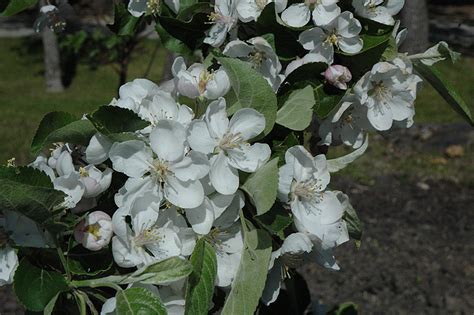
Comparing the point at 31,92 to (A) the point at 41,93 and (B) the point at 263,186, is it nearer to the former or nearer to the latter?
(A) the point at 41,93

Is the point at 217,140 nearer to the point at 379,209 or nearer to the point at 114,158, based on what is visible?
the point at 114,158

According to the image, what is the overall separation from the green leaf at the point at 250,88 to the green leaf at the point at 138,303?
0.34m

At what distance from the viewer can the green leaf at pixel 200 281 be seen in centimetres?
115

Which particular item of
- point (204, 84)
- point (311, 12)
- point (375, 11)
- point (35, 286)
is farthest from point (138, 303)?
point (375, 11)

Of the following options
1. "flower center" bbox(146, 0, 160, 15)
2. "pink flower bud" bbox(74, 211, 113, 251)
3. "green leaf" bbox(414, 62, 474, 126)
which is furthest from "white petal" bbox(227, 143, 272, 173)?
"flower center" bbox(146, 0, 160, 15)

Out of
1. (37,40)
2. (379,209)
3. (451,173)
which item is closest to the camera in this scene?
(379,209)

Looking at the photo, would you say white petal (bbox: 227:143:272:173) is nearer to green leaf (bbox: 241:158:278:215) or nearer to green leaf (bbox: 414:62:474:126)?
green leaf (bbox: 241:158:278:215)

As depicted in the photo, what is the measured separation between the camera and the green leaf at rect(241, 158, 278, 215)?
3.82 feet

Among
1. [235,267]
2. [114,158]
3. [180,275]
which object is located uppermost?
[114,158]

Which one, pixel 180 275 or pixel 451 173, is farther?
pixel 451 173

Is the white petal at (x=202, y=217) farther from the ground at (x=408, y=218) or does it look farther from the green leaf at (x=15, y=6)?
the ground at (x=408, y=218)

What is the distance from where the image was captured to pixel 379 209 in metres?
5.77

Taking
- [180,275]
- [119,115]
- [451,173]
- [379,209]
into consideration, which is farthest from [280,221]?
[451,173]

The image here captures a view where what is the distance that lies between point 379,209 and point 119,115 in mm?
4755
